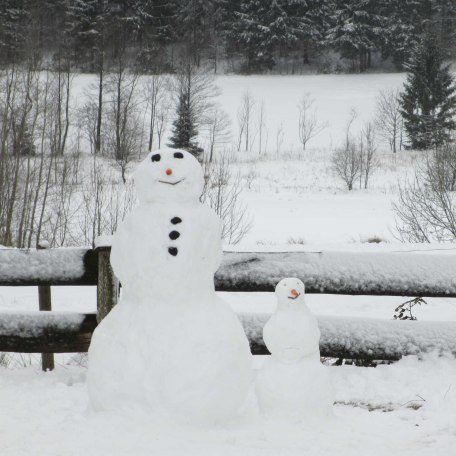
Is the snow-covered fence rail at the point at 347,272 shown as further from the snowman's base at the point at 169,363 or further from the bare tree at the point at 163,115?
the bare tree at the point at 163,115

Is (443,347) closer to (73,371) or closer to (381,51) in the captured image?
(73,371)

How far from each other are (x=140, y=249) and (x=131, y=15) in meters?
45.7

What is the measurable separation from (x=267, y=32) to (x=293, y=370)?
45831mm

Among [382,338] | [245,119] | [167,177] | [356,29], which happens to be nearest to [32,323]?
[167,177]

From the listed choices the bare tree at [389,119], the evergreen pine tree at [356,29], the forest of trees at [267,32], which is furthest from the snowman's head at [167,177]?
the evergreen pine tree at [356,29]

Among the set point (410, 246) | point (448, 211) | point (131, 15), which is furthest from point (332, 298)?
point (131, 15)

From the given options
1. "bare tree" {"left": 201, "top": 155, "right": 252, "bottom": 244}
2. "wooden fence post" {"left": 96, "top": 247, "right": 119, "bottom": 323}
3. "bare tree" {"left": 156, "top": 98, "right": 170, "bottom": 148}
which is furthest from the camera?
"bare tree" {"left": 156, "top": 98, "right": 170, "bottom": 148}

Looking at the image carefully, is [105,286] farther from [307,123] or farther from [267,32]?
[267,32]

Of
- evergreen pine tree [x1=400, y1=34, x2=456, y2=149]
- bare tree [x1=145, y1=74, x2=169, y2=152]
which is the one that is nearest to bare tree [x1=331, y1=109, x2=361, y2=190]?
evergreen pine tree [x1=400, y1=34, x2=456, y2=149]

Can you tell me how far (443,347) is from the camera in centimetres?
385

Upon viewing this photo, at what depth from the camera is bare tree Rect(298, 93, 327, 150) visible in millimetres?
34906

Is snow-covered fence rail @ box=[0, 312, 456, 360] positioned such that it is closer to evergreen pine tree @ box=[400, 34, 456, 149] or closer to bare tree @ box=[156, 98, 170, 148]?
bare tree @ box=[156, 98, 170, 148]

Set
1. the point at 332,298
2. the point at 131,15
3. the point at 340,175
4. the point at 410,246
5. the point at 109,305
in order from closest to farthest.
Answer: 1. the point at 109,305
2. the point at 332,298
3. the point at 410,246
4. the point at 340,175
5. the point at 131,15

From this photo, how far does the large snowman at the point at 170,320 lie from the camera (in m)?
2.67
